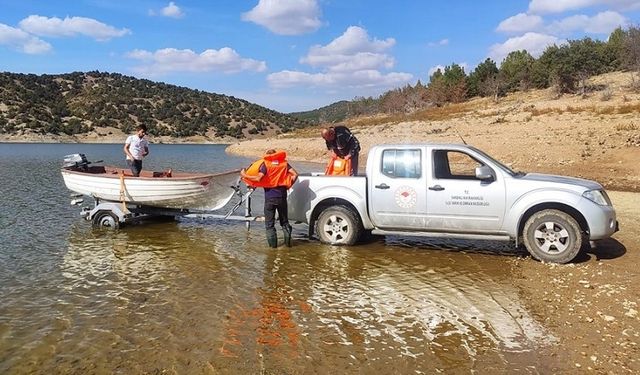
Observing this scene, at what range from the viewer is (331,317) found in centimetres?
595

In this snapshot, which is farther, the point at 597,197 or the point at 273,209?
the point at 273,209

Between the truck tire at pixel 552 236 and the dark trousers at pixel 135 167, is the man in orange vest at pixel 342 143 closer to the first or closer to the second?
the truck tire at pixel 552 236

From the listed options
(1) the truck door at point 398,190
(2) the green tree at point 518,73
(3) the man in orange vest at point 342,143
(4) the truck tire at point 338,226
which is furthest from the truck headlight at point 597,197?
(2) the green tree at point 518,73

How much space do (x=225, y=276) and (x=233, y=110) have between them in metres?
108

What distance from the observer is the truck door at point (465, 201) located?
858cm

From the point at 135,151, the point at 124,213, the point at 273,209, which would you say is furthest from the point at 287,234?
the point at 135,151

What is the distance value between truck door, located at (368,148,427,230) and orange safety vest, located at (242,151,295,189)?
152 centimetres

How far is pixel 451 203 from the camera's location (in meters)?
8.77

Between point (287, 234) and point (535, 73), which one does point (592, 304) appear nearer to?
point (287, 234)

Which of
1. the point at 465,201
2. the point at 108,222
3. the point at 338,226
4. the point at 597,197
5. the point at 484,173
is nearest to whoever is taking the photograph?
the point at 597,197

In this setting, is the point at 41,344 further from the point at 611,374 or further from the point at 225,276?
the point at 611,374

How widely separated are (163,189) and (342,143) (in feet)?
12.8

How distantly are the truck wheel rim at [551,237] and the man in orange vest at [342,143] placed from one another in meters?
3.81

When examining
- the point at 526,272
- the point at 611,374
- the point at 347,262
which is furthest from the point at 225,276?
the point at 611,374
